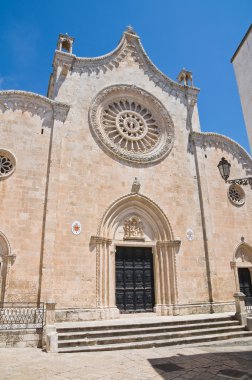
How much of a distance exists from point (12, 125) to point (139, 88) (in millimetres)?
8035

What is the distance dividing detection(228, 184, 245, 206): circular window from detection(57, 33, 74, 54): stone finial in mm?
12600

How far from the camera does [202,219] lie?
16.4m

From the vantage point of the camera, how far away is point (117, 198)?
14750 millimetres

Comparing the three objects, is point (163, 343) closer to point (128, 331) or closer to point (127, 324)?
point (128, 331)

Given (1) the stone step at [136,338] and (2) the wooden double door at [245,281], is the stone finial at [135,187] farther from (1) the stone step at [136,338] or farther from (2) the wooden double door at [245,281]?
(2) the wooden double door at [245,281]

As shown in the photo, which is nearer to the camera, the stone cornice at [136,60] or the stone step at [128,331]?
the stone step at [128,331]

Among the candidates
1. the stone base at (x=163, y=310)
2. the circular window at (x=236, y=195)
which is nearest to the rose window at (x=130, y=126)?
the circular window at (x=236, y=195)

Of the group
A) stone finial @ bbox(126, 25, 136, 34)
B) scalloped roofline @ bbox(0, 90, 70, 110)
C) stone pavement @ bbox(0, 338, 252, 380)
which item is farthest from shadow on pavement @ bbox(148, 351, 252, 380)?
stone finial @ bbox(126, 25, 136, 34)

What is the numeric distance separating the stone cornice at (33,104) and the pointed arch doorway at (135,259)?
5.54m

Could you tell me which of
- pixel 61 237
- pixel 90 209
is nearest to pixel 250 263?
pixel 90 209

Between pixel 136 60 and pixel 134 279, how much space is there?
1353 centimetres

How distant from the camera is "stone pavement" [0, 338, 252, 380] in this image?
6.07 m

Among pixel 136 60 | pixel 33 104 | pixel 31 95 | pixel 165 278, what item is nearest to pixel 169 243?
pixel 165 278

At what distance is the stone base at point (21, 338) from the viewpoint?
8953 millimetres
